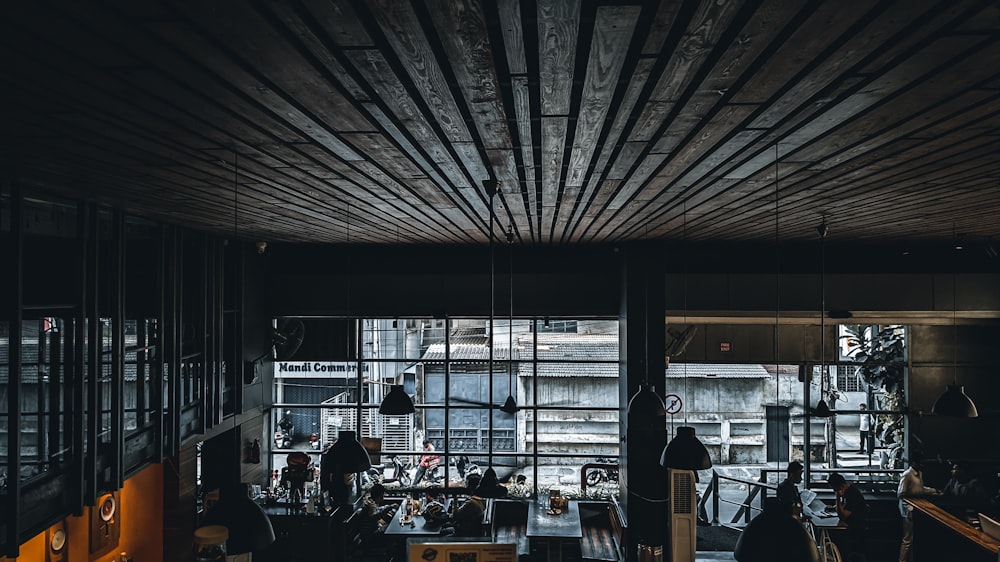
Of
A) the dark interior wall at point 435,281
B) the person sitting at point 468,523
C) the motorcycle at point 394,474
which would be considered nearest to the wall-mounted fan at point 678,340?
the dark interior wall at point 435,281

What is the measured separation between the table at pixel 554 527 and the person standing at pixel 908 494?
447 centimetres

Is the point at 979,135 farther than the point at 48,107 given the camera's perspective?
Yes

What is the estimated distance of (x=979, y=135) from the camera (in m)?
2.99

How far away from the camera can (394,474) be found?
1055 centimetres

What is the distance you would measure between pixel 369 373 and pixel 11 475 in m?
6.30

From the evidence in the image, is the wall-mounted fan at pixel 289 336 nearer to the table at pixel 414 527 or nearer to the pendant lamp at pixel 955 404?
the table at pixel 414 527

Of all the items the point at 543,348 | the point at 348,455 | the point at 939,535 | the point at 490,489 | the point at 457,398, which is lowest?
Result: the point at 939,535

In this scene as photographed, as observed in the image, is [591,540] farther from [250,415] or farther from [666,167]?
[666,167]

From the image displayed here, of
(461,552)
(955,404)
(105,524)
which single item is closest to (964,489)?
(955,404)

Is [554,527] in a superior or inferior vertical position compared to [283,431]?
inferior

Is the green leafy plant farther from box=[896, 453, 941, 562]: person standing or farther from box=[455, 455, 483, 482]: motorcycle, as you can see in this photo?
box=[455, 455, 483, 482]: motorcycle

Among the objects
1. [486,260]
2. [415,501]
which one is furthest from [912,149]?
[415,501]

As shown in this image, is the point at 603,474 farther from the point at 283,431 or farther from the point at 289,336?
the point at 289,336

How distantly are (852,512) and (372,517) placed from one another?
625 centimetres
